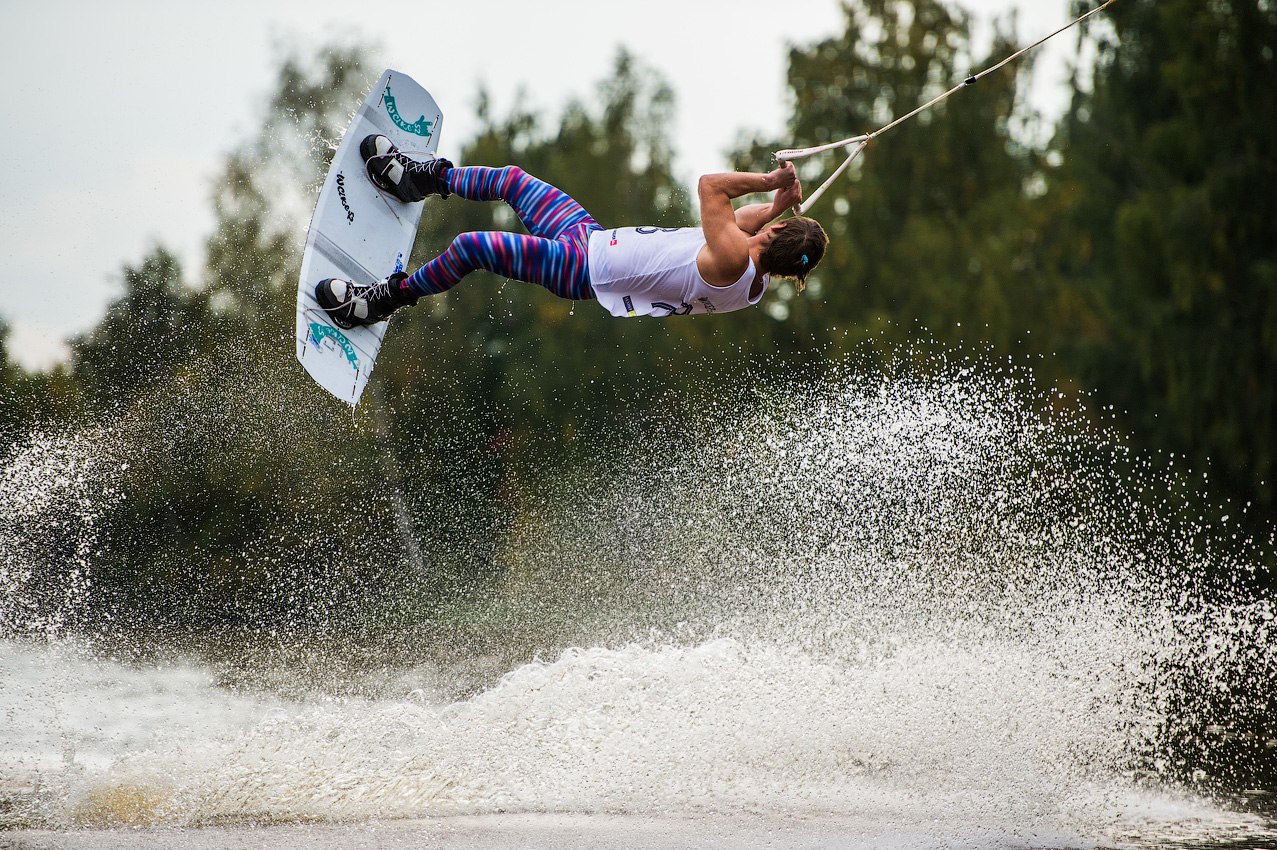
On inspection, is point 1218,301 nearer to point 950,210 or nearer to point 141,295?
point 950,210

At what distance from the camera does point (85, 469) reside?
12117 millimetres

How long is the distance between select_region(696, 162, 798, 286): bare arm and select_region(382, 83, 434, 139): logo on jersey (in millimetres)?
2040

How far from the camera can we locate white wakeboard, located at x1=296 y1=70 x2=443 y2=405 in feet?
19.2

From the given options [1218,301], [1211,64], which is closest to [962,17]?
[1211,64]

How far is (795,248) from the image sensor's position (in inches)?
203

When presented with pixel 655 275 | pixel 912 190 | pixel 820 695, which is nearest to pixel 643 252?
pixel 655 275

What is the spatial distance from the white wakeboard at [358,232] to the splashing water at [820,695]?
1.99 m

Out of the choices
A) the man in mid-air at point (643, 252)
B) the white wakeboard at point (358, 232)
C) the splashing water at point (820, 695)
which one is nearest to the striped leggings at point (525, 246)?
the man in mid-air at point (643, 252)

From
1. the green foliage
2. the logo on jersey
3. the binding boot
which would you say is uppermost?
the green foliage

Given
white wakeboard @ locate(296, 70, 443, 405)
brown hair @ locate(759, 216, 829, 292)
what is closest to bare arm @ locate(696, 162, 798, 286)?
brown hair @ locate(759, 216, 829, 292)

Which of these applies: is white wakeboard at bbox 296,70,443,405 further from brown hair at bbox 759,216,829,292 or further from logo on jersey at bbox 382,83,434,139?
brown hair at bbox 759,216,829,292

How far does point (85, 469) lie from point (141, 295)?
363 centimetres

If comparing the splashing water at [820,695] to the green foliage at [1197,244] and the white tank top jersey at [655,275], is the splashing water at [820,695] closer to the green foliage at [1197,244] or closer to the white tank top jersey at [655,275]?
the white tank top jersey at [655,275]

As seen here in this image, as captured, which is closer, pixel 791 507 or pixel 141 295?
pixel 791 507
